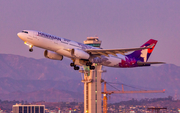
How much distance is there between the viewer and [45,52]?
81.6 meters

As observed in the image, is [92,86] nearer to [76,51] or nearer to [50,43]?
[76,51]

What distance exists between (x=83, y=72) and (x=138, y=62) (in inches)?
1982

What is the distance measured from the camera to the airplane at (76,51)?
74.0 m

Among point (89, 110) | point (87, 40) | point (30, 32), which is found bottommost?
point (89, 110)

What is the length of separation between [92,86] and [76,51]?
63.2 meters

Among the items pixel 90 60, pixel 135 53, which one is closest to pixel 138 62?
pixel 135 53

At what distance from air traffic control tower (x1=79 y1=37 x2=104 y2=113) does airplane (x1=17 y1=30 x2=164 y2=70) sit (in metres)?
47.7

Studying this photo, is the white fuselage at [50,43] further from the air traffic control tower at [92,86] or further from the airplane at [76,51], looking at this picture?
the air traffic control tower at [92,86]

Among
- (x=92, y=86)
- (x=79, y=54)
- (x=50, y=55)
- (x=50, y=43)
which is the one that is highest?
(x=50, y=43)

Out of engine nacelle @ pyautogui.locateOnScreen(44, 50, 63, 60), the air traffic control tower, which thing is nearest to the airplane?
engine nacelle @ pyautogui.locateOnScreen(44, 50, 63, 60)

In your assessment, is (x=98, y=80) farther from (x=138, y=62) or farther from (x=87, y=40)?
(x=138, y=62)

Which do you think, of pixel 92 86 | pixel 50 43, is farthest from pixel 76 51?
pixel 92 86

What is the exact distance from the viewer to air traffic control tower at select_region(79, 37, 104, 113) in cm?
13975

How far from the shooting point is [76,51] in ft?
256
